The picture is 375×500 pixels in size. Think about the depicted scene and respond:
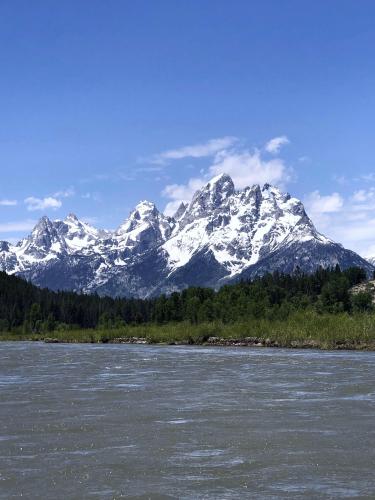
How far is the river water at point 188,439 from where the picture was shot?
1502 centimetres

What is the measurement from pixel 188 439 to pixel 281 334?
76016mm

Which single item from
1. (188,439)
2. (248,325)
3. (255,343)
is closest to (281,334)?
(255,343)

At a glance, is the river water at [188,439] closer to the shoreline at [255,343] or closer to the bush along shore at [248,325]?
the shoreline at [255,343]

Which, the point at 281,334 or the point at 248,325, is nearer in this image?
the point at 281,334

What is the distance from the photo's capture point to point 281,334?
9525 cm

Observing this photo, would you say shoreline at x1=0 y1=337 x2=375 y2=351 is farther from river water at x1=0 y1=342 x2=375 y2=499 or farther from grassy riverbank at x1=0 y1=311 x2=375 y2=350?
river water at x1=0 y1=342 x2=375 y2=499

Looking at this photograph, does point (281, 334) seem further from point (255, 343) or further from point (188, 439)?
point (188, 439)

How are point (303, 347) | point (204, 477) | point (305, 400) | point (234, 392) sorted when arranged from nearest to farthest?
point (204, 477), point (305, 400), point (234, 392), point (303, 347)

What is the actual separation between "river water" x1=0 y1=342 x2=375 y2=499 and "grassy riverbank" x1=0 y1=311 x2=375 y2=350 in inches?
1757

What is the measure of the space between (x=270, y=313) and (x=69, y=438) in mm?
110323

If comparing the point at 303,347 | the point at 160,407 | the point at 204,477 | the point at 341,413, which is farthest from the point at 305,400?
the point at 303,347

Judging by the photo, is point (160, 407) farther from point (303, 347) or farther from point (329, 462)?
point (303, 347)

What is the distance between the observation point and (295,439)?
2075cm

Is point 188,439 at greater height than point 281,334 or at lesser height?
lesser
